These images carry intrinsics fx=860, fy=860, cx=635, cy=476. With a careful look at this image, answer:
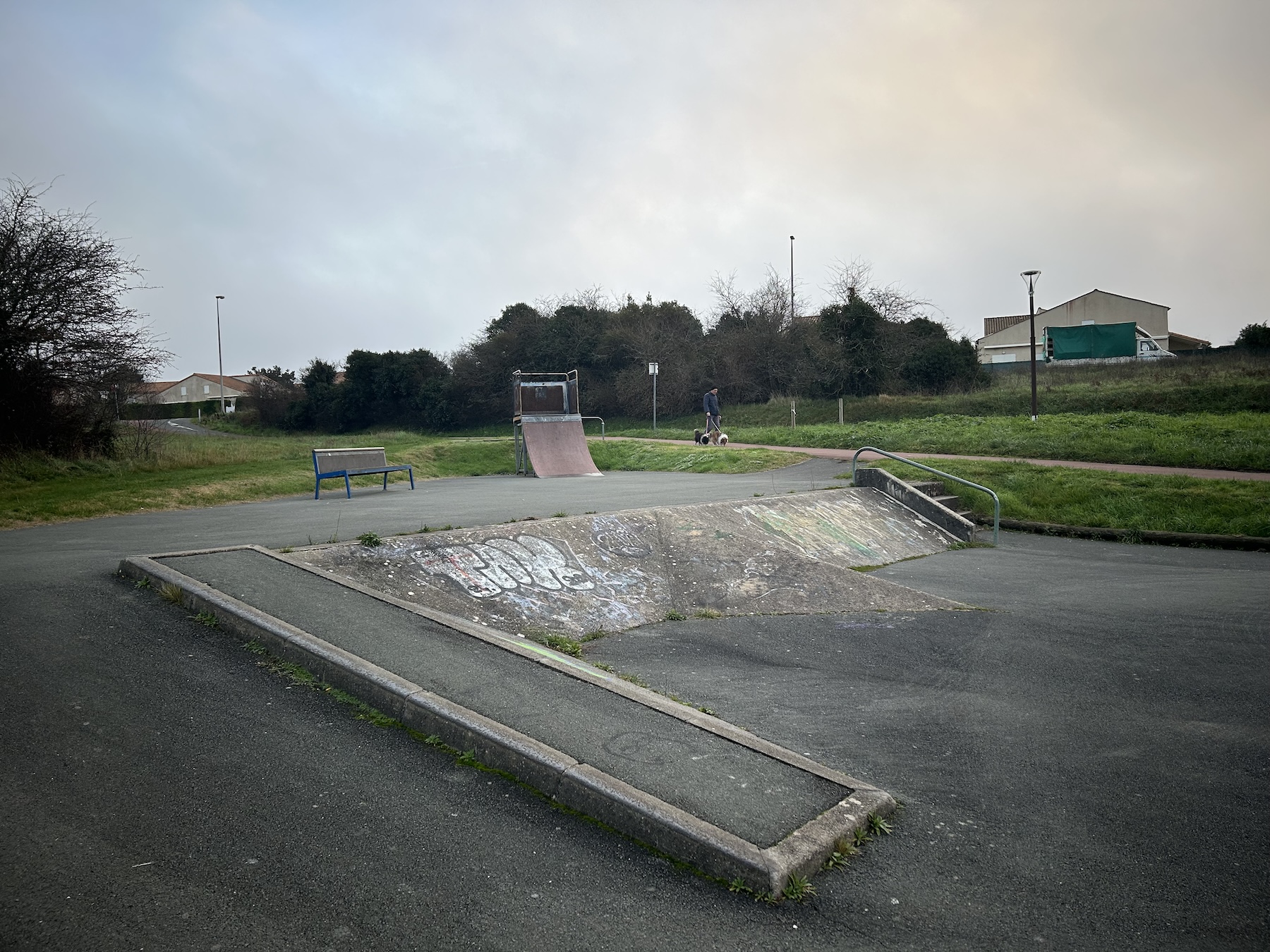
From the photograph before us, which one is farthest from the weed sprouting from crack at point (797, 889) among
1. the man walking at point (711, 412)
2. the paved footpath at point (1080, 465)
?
the man walking at point (711, 412)

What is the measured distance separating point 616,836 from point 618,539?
5737 mm

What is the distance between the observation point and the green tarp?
150 feet

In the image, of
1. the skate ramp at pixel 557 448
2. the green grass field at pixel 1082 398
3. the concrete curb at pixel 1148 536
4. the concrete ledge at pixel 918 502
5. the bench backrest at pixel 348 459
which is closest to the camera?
the concrete curb at pixel 1148 536

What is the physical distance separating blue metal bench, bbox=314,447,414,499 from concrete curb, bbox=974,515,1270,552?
1087 cm

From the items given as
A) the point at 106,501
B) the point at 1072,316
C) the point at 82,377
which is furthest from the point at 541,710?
the point at 1072,316

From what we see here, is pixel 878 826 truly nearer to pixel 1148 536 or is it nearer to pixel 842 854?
pixel 842 854

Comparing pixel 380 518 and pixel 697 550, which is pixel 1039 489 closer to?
pixel 697 550

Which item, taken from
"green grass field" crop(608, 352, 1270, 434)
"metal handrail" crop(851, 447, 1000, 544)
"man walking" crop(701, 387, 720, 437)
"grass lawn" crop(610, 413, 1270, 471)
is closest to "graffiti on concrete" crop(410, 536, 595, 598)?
"metal handrail" crop(851, 447, 1000, 544)

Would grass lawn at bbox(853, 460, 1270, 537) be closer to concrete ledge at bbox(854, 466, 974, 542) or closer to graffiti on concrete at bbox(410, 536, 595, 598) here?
concrete ledge at bbox(854, 466, 974, 542)

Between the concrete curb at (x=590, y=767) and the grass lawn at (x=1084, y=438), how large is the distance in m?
14.7

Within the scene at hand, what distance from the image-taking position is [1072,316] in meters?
64.4

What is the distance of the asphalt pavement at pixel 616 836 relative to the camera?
2881 mm

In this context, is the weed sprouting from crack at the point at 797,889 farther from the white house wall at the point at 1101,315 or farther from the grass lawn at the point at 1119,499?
the white house wall at the point at 1101,315

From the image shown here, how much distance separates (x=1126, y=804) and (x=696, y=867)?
6.81 ft
